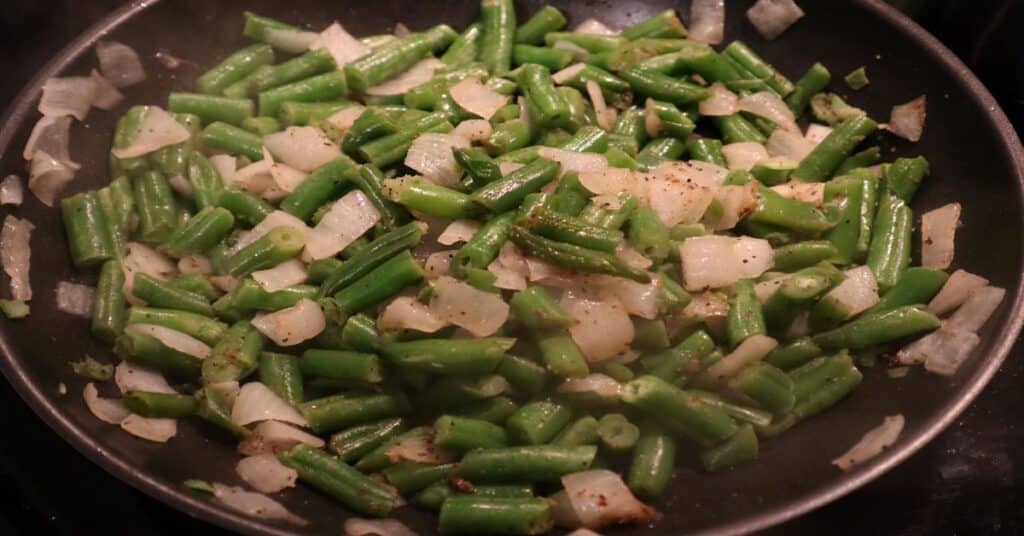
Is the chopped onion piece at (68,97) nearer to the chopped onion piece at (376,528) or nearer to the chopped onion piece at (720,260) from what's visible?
the chopped onion piece at (376,528)

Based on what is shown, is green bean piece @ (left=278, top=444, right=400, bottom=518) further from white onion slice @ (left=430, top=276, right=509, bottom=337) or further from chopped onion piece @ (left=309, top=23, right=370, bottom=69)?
chopped onion piece @ (left=309, top=23, right=370, bottom=69)

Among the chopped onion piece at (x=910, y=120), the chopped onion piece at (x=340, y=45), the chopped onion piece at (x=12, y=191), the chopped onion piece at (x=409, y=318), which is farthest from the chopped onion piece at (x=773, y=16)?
the chopped onion piece at (x=12, y=191)

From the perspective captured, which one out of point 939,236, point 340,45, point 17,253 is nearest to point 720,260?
point 939,236

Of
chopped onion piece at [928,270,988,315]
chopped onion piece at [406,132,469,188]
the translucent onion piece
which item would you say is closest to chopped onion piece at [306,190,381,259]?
chopped onion piece at [406,132,469,188]

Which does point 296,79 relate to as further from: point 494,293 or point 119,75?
point 494,293

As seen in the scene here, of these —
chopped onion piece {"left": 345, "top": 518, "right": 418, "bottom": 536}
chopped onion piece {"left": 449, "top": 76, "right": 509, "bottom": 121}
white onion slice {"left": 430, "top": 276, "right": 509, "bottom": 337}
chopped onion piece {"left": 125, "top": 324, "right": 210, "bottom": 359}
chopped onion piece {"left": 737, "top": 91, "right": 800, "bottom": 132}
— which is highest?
chopped onion piece {"left": 449, "top": 76, "right": 509, "bottom": 121}

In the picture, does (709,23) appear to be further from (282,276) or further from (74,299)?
(74,299)

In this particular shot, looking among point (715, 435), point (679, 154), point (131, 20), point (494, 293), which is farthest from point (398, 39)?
point (715, 435)
